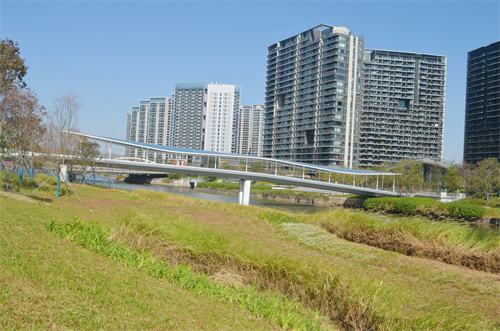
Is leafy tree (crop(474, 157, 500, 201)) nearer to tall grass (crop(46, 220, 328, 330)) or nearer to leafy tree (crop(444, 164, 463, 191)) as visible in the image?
leafy tree (crop(444, 164, 463, 191))

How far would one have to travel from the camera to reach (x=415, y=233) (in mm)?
13594

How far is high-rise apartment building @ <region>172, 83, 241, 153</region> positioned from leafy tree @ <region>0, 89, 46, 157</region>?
344 feet

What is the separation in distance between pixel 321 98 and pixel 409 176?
39969 millimetres

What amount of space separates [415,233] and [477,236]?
1.86 m

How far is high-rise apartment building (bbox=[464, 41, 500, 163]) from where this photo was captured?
9488 centimetres

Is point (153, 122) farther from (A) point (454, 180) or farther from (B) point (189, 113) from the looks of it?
(A) point (454, 180)

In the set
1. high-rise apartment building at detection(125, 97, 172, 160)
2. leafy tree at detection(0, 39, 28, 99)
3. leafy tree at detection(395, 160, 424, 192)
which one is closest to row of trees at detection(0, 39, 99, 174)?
leafy tree at detection(0, 39, 28, 99)

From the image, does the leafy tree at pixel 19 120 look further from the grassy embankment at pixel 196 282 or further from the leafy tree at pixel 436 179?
the leafy tree at pixel 436 179

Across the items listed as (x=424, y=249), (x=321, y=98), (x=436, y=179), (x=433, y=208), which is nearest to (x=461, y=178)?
(x=436, y=179)

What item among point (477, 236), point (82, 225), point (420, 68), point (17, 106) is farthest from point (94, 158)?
point (420, 68)

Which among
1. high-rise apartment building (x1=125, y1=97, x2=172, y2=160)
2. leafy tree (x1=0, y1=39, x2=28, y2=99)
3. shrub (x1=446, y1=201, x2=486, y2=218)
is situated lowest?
shrub (x1=446, y1=201, x2=486, y2=218)

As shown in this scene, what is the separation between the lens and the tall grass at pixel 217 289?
20.1 feet

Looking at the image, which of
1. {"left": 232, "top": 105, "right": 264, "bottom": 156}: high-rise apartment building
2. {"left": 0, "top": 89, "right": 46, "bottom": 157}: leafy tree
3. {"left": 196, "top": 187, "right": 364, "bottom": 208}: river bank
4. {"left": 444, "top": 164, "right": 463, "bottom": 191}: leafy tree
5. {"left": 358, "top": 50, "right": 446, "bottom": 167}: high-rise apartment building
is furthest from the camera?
{"left": 232, "top": 105, "right": 264, "bottom": 156}: high-rise apartment building

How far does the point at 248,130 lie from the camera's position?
572ft
